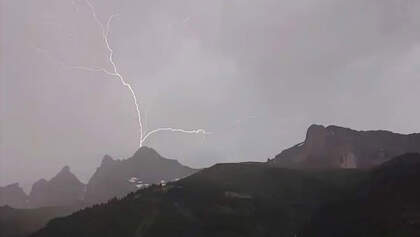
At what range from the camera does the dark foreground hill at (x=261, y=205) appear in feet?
362

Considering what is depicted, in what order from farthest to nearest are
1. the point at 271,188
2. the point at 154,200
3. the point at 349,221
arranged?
the point at 271,188, the point at 154,200, the point at 349,221

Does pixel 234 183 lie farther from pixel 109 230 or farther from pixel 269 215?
pixel 109 230

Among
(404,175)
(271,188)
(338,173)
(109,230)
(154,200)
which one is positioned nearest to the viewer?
(404,175)

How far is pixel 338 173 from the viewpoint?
18688cm

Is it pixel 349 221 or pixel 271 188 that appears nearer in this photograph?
pixel 349 221

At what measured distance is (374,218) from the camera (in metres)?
101

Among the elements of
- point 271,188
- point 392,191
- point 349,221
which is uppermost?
point 271,188

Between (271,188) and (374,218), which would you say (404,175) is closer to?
(374,218)

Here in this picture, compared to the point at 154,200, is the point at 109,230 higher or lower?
lower

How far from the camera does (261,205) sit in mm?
151250

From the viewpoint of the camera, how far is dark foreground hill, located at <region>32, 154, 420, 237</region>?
110 meters

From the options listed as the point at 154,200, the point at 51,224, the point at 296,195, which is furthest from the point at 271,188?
the point at 51,224

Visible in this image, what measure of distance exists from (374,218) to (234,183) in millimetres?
73728

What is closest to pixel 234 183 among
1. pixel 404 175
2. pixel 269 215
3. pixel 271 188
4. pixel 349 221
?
pixel 271 188
